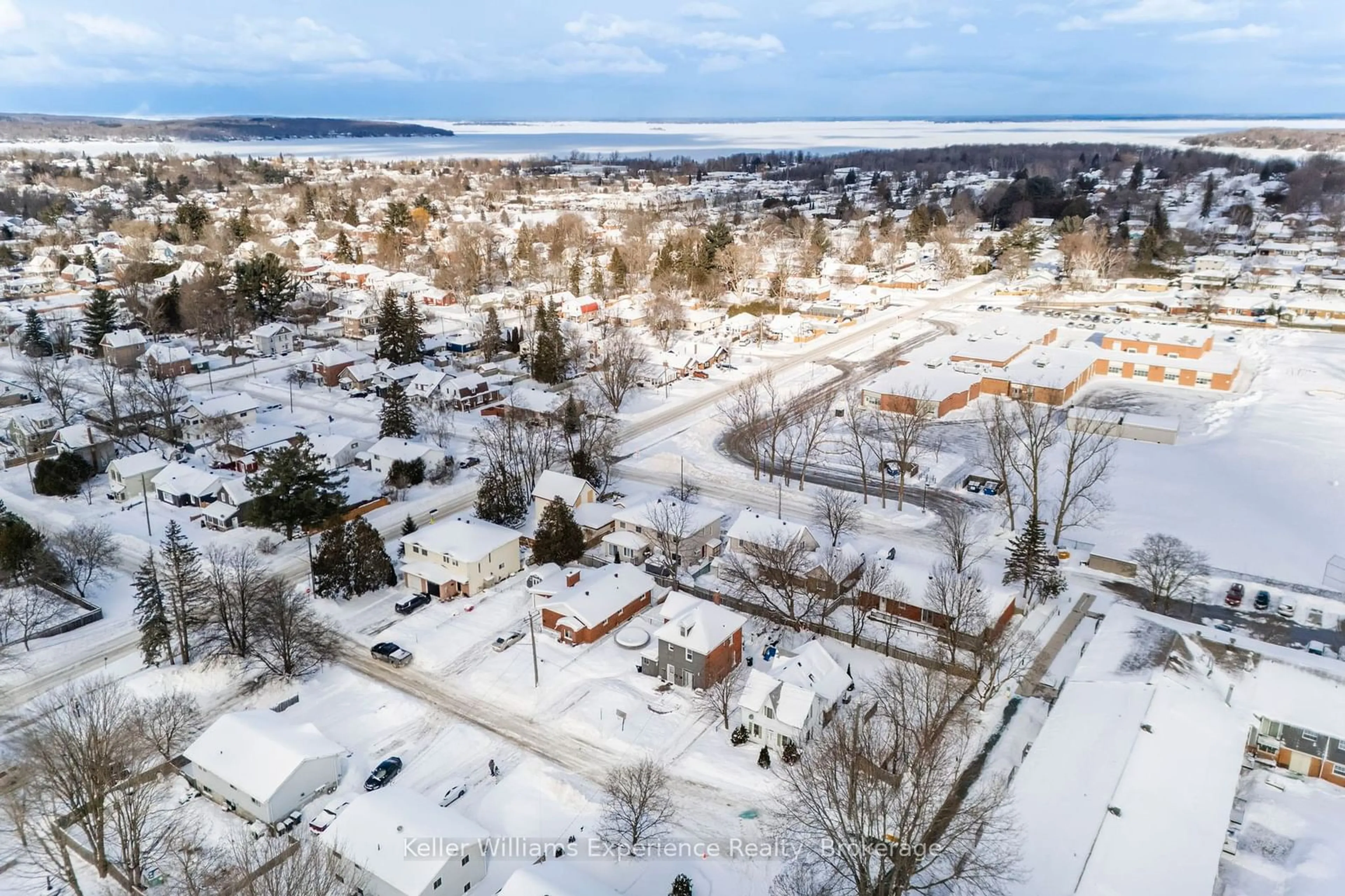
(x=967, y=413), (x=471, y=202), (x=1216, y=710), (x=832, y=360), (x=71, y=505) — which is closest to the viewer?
(x=1216, y=710)

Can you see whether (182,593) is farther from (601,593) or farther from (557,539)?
(601,593)

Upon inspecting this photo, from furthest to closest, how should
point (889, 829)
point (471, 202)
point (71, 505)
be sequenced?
point (471, 202)
point (71, 505)
point (889, 829)

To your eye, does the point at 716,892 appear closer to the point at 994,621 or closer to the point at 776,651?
the point at 776,651

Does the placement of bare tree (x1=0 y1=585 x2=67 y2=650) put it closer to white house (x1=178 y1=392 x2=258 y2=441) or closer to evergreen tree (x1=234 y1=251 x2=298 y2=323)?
white house (x1=178 y1=392 x2=258 y2=441)

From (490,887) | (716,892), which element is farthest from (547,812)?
(716,892)

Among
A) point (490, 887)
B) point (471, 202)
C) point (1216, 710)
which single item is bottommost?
point (490, 887)

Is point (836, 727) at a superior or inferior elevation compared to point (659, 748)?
superior

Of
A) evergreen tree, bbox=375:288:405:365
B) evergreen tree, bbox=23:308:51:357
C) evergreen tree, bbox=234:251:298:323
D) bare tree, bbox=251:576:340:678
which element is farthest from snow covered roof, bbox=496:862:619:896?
evergreen tree, bbox=23:308:51:357

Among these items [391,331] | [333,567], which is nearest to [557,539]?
[333,567]
